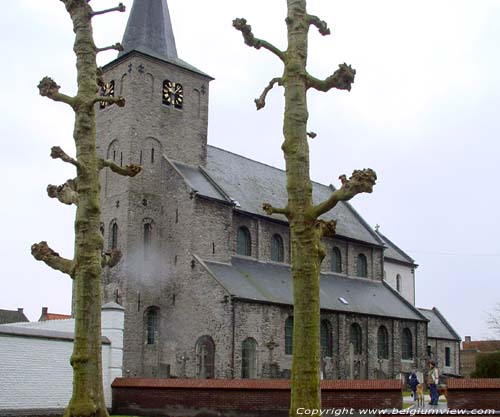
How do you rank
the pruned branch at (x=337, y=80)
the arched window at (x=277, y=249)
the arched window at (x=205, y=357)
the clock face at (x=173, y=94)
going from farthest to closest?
the arched window at (x=277, y=249) → the clock face at (x=173, y=94) → the arched window at (x=205, y=357) → the pruned branch at (x=337, y=80)

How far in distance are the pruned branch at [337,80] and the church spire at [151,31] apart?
28164 mm

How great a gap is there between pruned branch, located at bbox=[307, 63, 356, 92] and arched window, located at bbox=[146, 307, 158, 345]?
25.3 meters

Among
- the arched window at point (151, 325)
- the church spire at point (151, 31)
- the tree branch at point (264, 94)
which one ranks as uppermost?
the church spire at point (151, 31)

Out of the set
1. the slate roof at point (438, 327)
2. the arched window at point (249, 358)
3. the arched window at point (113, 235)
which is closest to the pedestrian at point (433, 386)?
the arched window at point (249, 358)

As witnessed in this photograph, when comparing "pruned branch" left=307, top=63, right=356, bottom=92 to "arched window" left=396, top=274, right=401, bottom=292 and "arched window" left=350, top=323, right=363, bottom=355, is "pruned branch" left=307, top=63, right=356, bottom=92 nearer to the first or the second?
"arched window" left=350, top=323, right=363, bottom=355

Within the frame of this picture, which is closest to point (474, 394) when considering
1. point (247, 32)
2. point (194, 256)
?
point (247, 32)

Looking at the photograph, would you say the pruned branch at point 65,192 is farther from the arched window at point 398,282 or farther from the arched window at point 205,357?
the arched window at point 398,282

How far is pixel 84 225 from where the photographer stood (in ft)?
39.1

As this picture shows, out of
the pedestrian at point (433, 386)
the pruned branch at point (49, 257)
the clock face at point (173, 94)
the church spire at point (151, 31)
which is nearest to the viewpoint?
the pruned branch at point (49, 257)

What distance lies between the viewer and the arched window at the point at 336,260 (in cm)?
4275

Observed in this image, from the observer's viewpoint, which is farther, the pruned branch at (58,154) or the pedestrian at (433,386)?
the pedestrian at (433,386)

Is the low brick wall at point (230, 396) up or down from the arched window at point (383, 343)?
down

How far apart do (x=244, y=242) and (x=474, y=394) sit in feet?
63.1

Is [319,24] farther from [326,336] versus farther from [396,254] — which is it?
[396,254]
